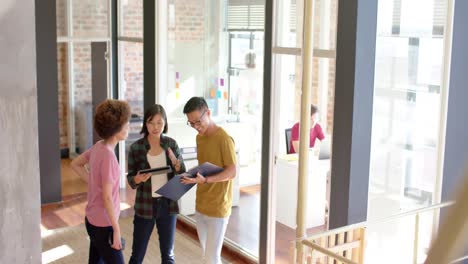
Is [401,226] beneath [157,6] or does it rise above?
beneath

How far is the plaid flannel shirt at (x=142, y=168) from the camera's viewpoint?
12.8 ft

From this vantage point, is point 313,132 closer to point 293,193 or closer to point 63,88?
point 293,193

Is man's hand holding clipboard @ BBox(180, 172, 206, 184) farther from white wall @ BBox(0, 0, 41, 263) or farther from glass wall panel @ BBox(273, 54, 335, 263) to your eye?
glass wall panel @ BBox(273, 54, 335, 263)

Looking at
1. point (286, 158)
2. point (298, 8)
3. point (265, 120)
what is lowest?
point (286, 158)

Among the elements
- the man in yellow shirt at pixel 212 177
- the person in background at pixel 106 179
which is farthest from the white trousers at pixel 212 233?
the person in background at pixel 106 179

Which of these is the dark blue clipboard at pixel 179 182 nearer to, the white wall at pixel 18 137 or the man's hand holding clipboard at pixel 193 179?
the man's hand holding clipboard at pixel 193 179

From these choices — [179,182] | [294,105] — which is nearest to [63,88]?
[294,105]

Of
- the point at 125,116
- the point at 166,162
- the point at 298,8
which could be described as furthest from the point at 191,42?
the point at 125,116

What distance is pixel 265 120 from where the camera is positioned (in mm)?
4953

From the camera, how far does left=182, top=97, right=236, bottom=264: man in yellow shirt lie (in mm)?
3822

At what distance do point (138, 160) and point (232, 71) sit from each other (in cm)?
306

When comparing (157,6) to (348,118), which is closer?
(348,118)

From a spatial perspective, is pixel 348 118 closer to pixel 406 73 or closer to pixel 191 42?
pixel 406 73

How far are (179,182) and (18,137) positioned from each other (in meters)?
1.05
